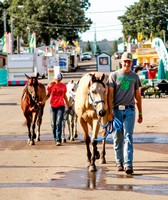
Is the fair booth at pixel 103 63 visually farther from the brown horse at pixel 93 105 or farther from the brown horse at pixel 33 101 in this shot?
the brown horse at pixel 93 105

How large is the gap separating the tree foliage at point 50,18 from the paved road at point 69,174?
270 ft

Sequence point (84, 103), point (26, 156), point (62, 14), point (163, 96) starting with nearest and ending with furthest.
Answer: point (84, 103), point (26, 156), point (163, 96), point (62, 14)

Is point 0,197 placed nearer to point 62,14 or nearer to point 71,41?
point 62,14

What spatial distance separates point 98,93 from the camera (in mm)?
11781

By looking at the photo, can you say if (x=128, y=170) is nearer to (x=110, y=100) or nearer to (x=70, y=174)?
(x=70, y=174)

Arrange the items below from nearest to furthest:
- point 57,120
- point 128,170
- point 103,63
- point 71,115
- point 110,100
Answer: point 128,170 → point 110,100 → point 57,120 → point 71,115 → point 103,63

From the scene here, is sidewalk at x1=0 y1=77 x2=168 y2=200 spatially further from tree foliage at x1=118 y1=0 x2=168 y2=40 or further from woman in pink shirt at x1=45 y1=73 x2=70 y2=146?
tree foliage at x1=118 y1=0 x2=168 y2=40

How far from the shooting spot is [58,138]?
52.6ft

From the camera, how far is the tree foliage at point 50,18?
99.3 meters

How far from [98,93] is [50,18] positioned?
295ft

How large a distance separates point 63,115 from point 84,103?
4177 mm

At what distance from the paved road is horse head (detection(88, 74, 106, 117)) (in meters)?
1.14

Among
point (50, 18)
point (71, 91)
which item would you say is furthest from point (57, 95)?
point (50, 18)

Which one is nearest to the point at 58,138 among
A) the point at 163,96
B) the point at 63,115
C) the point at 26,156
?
the point at 63,115
